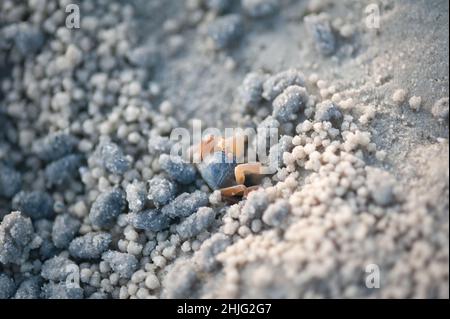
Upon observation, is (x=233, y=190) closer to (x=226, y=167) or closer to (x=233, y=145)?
(x=226, y=167)

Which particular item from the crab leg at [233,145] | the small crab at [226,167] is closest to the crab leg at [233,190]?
the small crab at [226,167]

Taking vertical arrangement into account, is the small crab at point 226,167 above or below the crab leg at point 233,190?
above

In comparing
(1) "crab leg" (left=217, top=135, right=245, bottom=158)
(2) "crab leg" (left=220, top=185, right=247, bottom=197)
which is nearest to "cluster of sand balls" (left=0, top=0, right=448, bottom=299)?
(2) "crab leg" (left=220, top=185, right=247, bottom=197)

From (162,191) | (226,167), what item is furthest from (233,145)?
(162,191)

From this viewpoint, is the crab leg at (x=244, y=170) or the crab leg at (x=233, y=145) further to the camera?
the crab leg at (x=233, y=145)

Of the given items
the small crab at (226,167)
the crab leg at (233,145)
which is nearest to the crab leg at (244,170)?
the small crab at (226,167)

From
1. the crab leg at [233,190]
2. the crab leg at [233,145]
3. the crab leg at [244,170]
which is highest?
the crab leg at [233,145]

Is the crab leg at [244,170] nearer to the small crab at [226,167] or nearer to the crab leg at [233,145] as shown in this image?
the small crab at [226,167]

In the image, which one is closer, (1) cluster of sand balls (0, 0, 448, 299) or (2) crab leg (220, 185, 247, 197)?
(1) cluster of sand balls (0, 0, 448, 299)

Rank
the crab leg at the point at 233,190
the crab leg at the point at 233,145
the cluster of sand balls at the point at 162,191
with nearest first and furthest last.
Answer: the cluster of sand balls at the point at 162,191 → the crab leg at the point at 233,190 → the crab leg at the point at 233,145

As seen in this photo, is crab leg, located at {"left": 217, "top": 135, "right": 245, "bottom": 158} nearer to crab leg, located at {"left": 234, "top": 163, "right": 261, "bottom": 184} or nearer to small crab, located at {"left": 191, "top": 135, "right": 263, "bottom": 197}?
small crab, located at {"left": 191, "top": 135, "right": 263, "bottom": 197}

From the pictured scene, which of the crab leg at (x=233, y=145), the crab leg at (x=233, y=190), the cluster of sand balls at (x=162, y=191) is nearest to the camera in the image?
the cluster of sand balls at (x=162, y=191)
